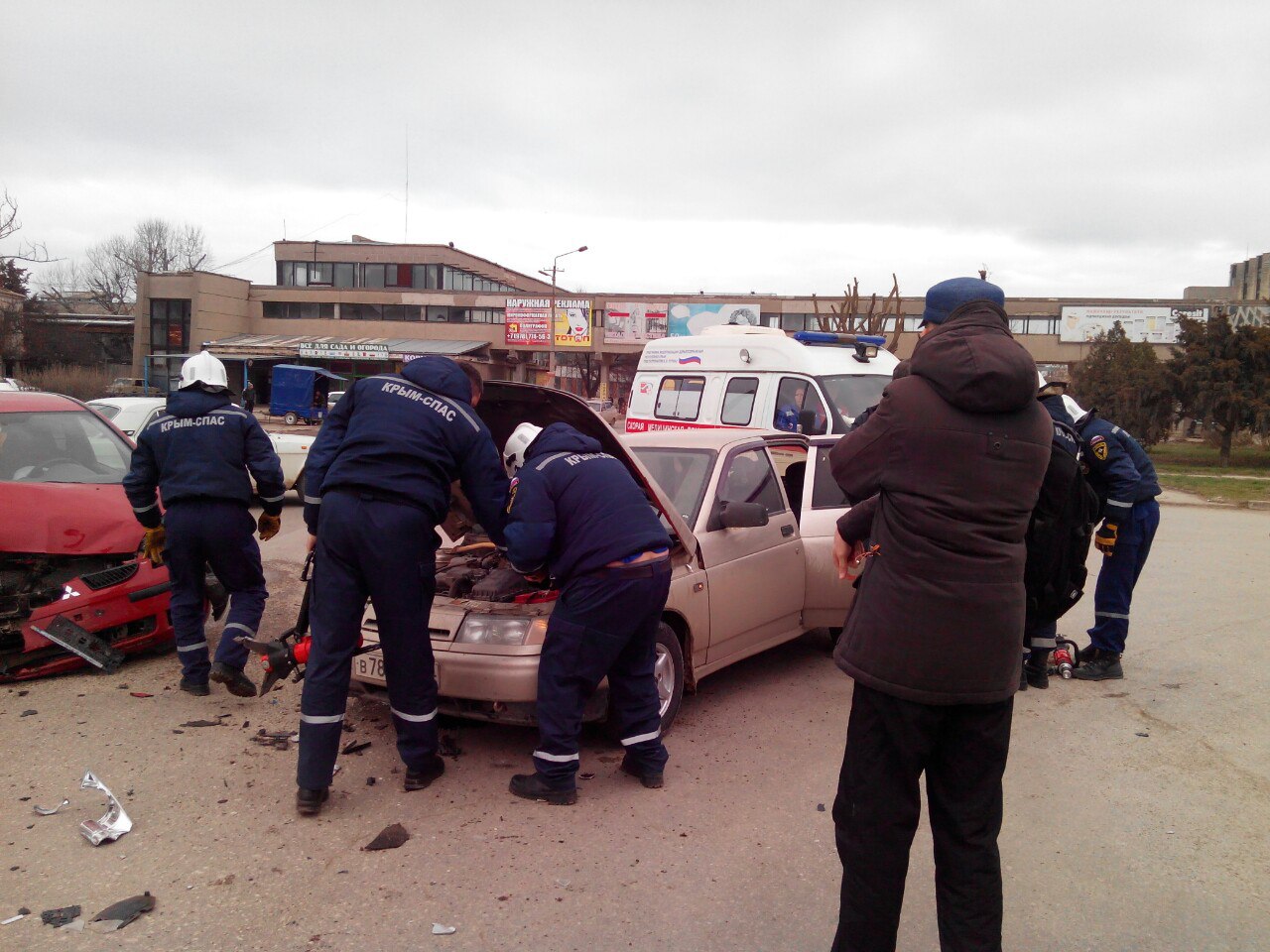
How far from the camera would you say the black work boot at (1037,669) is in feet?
19.7

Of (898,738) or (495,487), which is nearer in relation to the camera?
(898,738)

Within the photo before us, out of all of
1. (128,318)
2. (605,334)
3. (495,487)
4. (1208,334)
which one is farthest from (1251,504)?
(128,318)

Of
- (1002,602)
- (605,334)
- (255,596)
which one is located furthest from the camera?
(605,334)

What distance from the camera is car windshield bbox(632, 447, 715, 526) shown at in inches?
220

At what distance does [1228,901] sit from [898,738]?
193 centimetres

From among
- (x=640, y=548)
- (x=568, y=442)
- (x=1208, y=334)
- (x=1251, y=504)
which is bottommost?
(x=1251, y=504)

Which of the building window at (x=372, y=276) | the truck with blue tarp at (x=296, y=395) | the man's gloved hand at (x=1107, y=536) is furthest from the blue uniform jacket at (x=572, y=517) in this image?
the building window at (x=372, y=276)

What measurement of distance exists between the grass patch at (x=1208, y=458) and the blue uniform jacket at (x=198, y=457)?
27.6 m

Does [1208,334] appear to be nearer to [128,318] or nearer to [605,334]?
[605,334]

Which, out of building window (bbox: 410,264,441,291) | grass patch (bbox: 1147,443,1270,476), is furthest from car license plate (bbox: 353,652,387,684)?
building window (bbox: 410,264,441,291)

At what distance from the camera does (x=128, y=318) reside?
62.9m

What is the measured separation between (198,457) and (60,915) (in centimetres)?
269

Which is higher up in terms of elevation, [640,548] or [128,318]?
[128,318]

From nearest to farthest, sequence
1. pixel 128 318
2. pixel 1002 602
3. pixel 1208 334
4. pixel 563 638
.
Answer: pixel 1002 602 → pixel 563 638 → pixel 1208 334 → pixel 128 318
